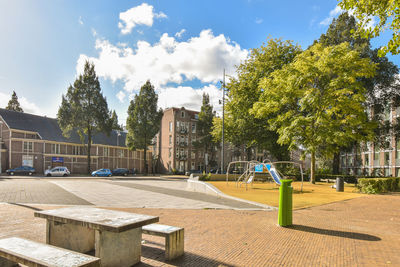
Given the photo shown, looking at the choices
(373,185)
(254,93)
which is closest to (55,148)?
(254,93)

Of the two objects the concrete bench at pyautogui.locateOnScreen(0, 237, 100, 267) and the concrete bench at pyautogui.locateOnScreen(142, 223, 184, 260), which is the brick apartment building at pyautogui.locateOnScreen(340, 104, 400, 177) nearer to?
the concrete bench at pyautogui.locateOnScreen(142, 223, 184, 260)

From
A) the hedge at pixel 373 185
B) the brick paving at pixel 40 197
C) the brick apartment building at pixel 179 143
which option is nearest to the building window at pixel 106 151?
the brick apartment building at pixel 179 143

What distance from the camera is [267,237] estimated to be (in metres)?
5.94

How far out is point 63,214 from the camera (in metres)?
4.44

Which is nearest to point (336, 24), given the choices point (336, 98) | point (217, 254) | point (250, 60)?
point (250, 60)

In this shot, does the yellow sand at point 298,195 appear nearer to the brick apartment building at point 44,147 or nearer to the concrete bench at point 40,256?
the concrete bench at point 40,256

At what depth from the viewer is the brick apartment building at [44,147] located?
4328 centimetres

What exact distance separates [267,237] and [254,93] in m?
22.9

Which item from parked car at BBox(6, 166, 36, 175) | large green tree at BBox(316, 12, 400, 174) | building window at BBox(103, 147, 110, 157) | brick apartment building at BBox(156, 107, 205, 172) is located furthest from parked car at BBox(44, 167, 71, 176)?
large green tree at BBox(316, 12, 400, 174)

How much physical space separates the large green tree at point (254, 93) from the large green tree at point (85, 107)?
25.6 m

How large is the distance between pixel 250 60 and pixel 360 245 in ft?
83.7

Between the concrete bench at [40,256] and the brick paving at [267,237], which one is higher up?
the concrete bench at [40,256]

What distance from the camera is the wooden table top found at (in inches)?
148

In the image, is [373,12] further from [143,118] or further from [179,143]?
[179,143]
